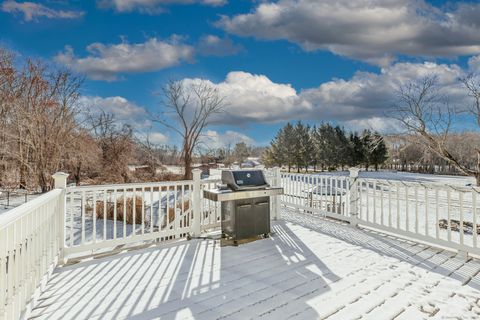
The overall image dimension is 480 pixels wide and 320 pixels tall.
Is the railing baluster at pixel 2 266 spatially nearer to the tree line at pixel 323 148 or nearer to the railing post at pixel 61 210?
the railing post at pixel 61 210

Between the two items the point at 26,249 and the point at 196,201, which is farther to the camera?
the point at 196,201

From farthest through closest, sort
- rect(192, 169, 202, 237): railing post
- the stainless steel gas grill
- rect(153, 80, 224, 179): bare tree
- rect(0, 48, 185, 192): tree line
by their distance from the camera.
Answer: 1. rect(153, 80, 224, 179): bare tree
2. rect(0, 48, 185, 192): tree line
3. rect(192, 169, 202, 237): railing post
4. the stainless steel gas grill

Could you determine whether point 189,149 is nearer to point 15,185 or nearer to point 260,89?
point 260,89

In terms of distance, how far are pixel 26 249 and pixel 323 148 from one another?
33.7 m

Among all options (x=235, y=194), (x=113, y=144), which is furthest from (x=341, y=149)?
(x=235, y=194)

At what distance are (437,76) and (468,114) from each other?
76.9 inches

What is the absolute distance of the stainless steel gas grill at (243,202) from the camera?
12.5 ft

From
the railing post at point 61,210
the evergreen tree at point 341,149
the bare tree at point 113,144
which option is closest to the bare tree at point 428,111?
the railing post at point 61,210

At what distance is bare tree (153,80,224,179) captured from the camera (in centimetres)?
1883

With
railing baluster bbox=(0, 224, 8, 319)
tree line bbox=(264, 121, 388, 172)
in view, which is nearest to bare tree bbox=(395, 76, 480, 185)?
railing baluster bbox=(0, 224, 8, 319)

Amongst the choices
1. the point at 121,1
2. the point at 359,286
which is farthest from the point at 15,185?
the point at 359,286

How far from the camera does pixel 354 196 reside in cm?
474

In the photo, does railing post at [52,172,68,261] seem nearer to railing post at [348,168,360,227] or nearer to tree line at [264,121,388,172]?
railing post at [348,168,360,227]

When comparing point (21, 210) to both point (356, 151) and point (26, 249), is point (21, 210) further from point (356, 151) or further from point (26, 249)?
point (356, 151)
